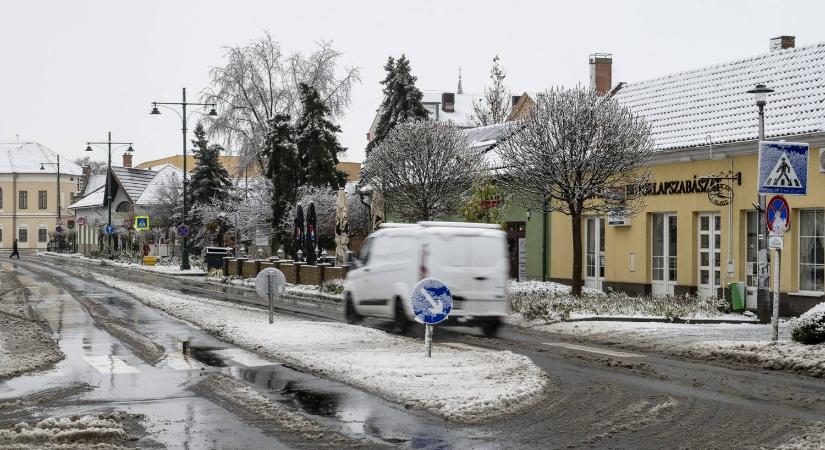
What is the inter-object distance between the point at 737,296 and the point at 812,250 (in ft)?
6.86

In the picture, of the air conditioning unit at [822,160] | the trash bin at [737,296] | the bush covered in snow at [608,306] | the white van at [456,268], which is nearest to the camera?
the white van at [456,268]

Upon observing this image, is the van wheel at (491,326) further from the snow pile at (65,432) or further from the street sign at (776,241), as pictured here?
the snow pile at (65,432)

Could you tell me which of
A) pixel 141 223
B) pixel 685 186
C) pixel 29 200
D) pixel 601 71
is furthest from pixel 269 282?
pixel 29 200

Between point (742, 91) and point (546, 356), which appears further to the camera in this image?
point (742, 91)

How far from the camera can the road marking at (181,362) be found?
13.2m

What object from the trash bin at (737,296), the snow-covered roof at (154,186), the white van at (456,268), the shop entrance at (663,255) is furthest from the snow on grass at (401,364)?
the snow-covered roof at (154,186)

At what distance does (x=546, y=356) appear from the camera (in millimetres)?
14867

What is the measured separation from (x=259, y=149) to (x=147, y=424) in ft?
164

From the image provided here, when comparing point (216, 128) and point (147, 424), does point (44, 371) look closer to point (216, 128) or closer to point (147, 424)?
point (147, 424)

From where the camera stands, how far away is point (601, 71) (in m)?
41.6

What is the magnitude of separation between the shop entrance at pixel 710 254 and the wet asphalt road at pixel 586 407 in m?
12.8

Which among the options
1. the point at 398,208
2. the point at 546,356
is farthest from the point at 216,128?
the point at 546,356

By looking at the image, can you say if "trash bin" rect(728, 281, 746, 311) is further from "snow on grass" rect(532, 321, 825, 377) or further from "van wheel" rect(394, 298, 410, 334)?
"van wheel" rect(394, 298, 410, 334)

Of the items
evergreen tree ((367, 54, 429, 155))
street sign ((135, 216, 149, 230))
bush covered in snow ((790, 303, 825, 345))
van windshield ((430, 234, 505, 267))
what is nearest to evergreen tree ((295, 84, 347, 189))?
evergreen tree ((367, 54, 429, 155))
